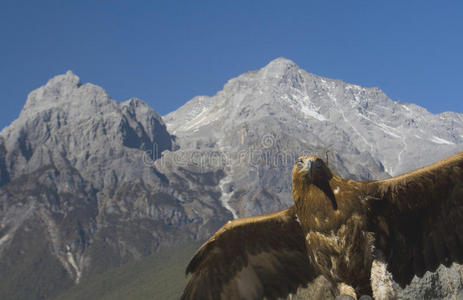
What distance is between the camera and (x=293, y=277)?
11898 millimetres

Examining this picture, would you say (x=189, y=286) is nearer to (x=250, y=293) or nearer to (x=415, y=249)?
(x=250, y=293)

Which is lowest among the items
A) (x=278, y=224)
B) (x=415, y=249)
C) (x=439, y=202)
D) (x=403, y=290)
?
(x=403, y=290)

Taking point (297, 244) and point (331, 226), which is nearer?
point (331, 226)

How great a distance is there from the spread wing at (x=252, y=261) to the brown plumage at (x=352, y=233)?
0.02 metres

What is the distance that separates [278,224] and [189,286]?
102 inches

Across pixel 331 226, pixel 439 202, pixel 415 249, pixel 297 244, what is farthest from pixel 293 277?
pixel 439 202

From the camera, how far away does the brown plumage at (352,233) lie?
1041cm

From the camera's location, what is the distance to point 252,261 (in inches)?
478

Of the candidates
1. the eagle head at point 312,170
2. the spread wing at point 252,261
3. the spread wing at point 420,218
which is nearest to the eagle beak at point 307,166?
the eagle head at point 312,170

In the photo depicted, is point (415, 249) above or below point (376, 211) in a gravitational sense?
below

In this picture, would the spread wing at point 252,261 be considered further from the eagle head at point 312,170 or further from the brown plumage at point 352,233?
the eagle head at point 312,170

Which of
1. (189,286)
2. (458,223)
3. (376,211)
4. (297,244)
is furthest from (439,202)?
(189,286)

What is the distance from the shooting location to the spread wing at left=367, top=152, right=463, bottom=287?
10.7 metres

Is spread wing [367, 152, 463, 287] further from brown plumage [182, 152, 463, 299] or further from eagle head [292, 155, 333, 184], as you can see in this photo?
eagle head [292, 155, 333, 184]
